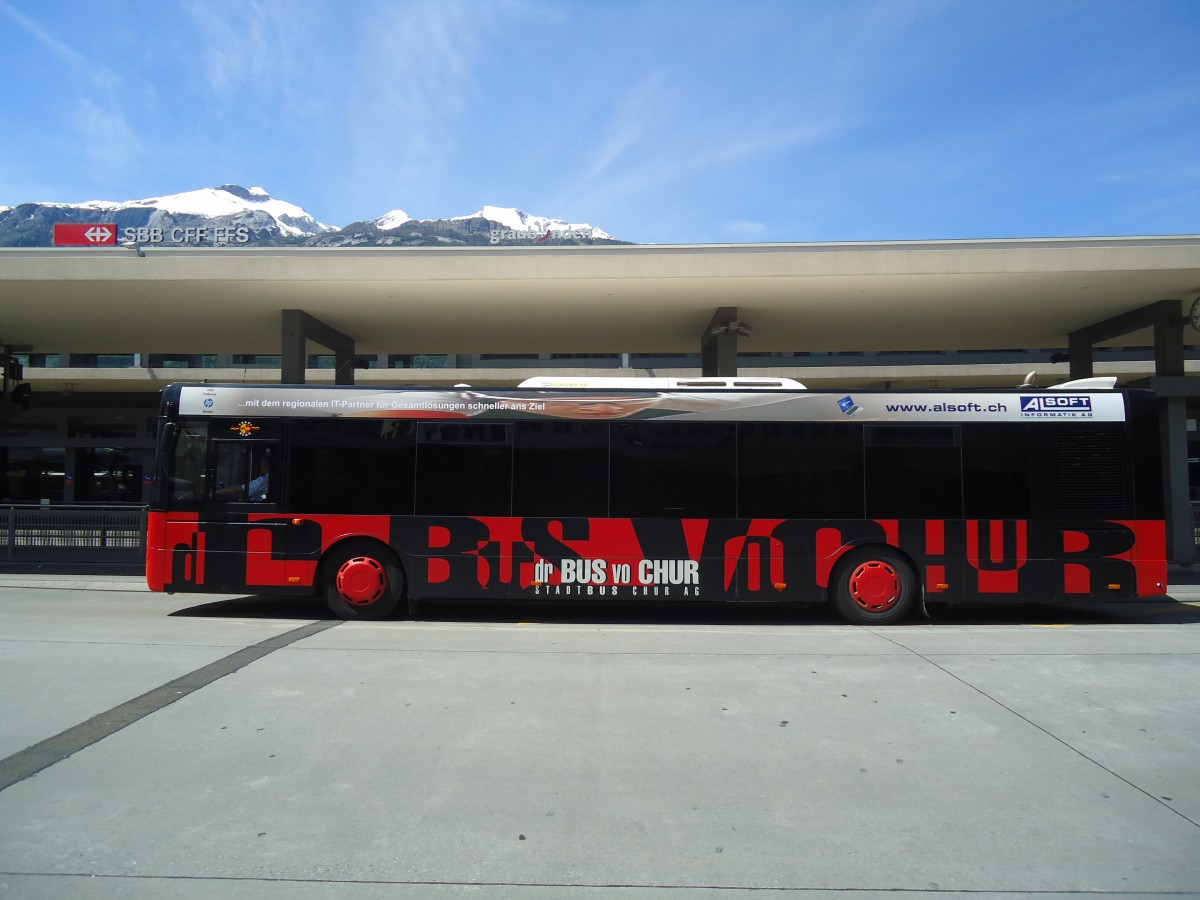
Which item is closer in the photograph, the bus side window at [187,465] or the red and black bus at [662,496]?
the red and black bus at [662,496]

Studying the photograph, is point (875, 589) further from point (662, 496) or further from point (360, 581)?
point (360, 581)

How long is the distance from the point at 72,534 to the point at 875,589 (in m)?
14.8

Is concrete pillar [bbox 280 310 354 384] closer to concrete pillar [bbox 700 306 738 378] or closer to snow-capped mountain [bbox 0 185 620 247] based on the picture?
concrete pillar [bbox 700 306 738 378]

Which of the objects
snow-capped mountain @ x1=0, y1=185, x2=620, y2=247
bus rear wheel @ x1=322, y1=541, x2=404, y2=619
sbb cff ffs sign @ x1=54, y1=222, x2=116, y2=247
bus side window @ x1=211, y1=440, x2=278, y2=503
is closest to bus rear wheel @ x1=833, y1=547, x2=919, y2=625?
bus rear wheel @ x1=322, y1=541, x2=404, y2=619

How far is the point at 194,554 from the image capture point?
9.59 meters

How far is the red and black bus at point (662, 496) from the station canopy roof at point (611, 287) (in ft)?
13.4

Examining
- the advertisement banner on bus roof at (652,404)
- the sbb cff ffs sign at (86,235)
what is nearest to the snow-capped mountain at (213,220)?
the sbb cff ffs sign at (86,235)

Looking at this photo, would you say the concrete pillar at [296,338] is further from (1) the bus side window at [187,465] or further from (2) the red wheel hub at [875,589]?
(2) the red wheel hub at [875,589]

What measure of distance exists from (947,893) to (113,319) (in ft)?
62.2

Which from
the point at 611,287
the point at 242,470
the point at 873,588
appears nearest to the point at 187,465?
the point at 242,470

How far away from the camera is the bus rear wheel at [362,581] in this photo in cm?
960

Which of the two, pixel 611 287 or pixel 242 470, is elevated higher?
pixel 611 287

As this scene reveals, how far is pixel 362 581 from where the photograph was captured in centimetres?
960

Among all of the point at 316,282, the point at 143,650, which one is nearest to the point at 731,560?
the point at 143,650
